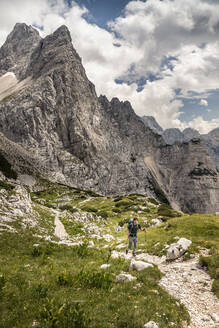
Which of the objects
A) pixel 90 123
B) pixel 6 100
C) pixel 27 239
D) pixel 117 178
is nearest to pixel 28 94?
pixel 6 100

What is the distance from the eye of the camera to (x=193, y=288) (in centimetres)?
1054

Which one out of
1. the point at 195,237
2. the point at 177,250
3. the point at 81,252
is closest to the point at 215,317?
the point at 177,250

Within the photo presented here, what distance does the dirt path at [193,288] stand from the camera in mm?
8172

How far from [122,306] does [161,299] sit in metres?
2.14

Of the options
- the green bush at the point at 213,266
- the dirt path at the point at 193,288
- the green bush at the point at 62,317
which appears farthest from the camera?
the green bush at the point at 213,266

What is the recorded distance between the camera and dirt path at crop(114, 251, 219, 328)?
8.17 meters

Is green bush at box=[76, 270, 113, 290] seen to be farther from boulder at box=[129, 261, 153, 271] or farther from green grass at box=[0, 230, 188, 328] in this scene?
boulder at box=[129, 261, 153, 271]

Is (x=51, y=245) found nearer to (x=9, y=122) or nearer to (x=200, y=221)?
(x=200, y=221)

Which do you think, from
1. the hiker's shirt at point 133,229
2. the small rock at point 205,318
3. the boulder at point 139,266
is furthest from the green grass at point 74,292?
the hiker's shirt at point 133,229

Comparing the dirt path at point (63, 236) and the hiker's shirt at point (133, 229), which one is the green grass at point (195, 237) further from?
the dirt path at point (63, 236)

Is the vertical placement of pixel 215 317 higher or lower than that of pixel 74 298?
lower

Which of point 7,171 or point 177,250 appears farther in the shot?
point 7,171

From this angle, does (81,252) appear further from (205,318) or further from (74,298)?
(205,318)

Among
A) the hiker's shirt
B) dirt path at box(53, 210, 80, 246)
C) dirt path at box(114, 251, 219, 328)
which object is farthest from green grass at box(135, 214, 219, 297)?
dirt path at box(53, 210, 80, 246)
